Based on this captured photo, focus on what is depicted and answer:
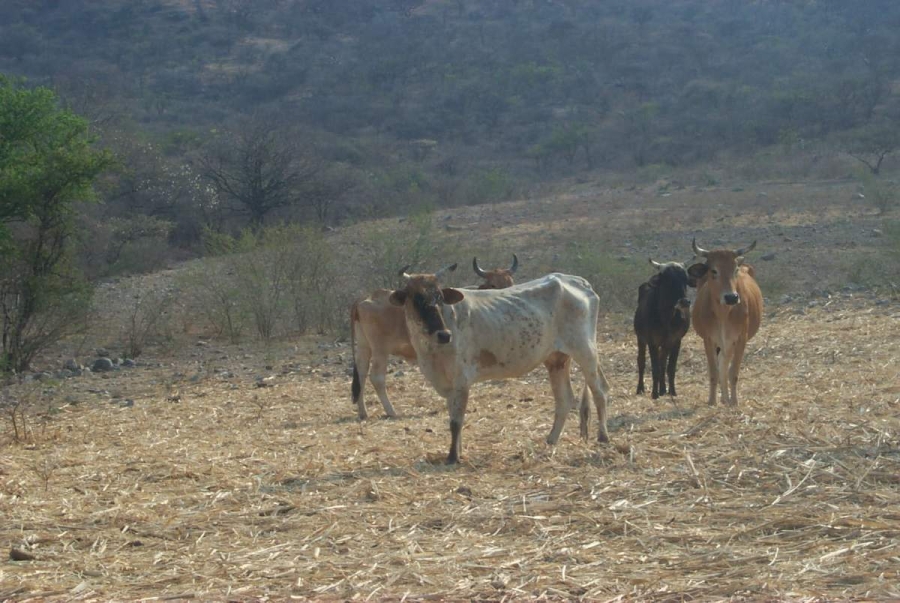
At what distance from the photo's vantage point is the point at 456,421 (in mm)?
8148

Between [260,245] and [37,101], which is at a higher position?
[37,101]

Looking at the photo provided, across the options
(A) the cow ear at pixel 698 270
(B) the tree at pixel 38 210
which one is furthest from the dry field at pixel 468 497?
(B) the tree at pixel 38 210

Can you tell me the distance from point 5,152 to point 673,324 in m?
10.1

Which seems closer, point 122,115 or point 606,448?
point 606,448

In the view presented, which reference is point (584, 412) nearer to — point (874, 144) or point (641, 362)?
point (641, 362)

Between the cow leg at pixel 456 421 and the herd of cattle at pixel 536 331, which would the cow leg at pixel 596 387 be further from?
the cow leg at pixel 456 421

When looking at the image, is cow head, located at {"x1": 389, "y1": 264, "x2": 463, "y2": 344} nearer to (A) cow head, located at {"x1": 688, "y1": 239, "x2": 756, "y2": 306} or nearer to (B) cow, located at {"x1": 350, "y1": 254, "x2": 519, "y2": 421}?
(B) cow, located at {"x1": 350, "y1": 254, "x2": 519, "y2": 421}

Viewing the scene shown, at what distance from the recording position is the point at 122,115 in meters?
37.8

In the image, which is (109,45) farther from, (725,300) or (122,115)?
(725,300)

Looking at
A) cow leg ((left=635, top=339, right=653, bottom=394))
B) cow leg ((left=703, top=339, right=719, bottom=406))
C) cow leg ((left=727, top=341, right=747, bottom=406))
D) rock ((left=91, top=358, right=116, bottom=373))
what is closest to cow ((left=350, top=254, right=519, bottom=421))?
cow leg ((left=635, top=339, right=653, bottom=394))

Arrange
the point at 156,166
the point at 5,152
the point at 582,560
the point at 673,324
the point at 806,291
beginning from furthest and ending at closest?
the point at 156,166, the point at 806,291, the point at 5,152, the point at 673,324, the point at 582,560

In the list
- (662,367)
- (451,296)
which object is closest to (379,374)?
(662,367)

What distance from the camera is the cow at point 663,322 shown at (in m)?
11.4

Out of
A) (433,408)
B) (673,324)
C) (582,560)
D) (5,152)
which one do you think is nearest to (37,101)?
(5,152)
